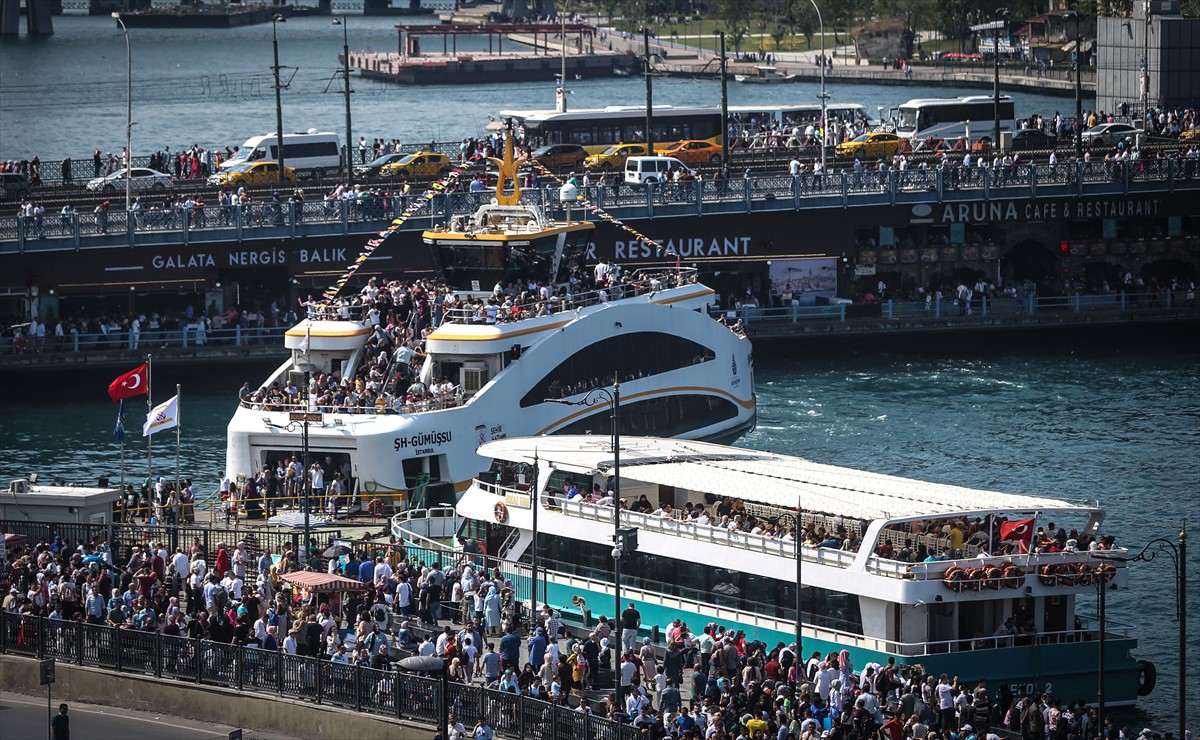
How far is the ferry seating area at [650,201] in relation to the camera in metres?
75.8

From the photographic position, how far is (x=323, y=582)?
3834cm

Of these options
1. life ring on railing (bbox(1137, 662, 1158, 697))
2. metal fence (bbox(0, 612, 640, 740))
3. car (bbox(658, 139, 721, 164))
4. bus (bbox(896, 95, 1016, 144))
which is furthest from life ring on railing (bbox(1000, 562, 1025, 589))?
bus (bbox(896, 95, 1016, 144))

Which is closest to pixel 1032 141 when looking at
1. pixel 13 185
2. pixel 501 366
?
pixel 13 185

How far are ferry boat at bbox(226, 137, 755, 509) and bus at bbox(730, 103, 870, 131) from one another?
51324mm

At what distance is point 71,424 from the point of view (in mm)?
69312

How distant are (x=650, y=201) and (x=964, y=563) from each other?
43879 mm

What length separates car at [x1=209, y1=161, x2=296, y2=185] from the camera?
91.5m

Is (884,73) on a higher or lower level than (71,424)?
higher

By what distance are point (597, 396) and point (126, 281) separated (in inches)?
1100

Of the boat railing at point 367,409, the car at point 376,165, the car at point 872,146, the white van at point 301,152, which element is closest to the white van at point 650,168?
the car at point 376,165

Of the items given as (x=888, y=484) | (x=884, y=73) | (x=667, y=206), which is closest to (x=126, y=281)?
(x=667, y=206)

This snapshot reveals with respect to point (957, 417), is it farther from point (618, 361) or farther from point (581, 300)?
point (581, 300)

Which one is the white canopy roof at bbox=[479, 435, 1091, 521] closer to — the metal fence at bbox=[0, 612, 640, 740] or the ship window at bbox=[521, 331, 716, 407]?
the ship window at bbox=[521, 331, 716, 407]

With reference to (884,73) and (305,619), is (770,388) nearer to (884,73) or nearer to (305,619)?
(305,619)
